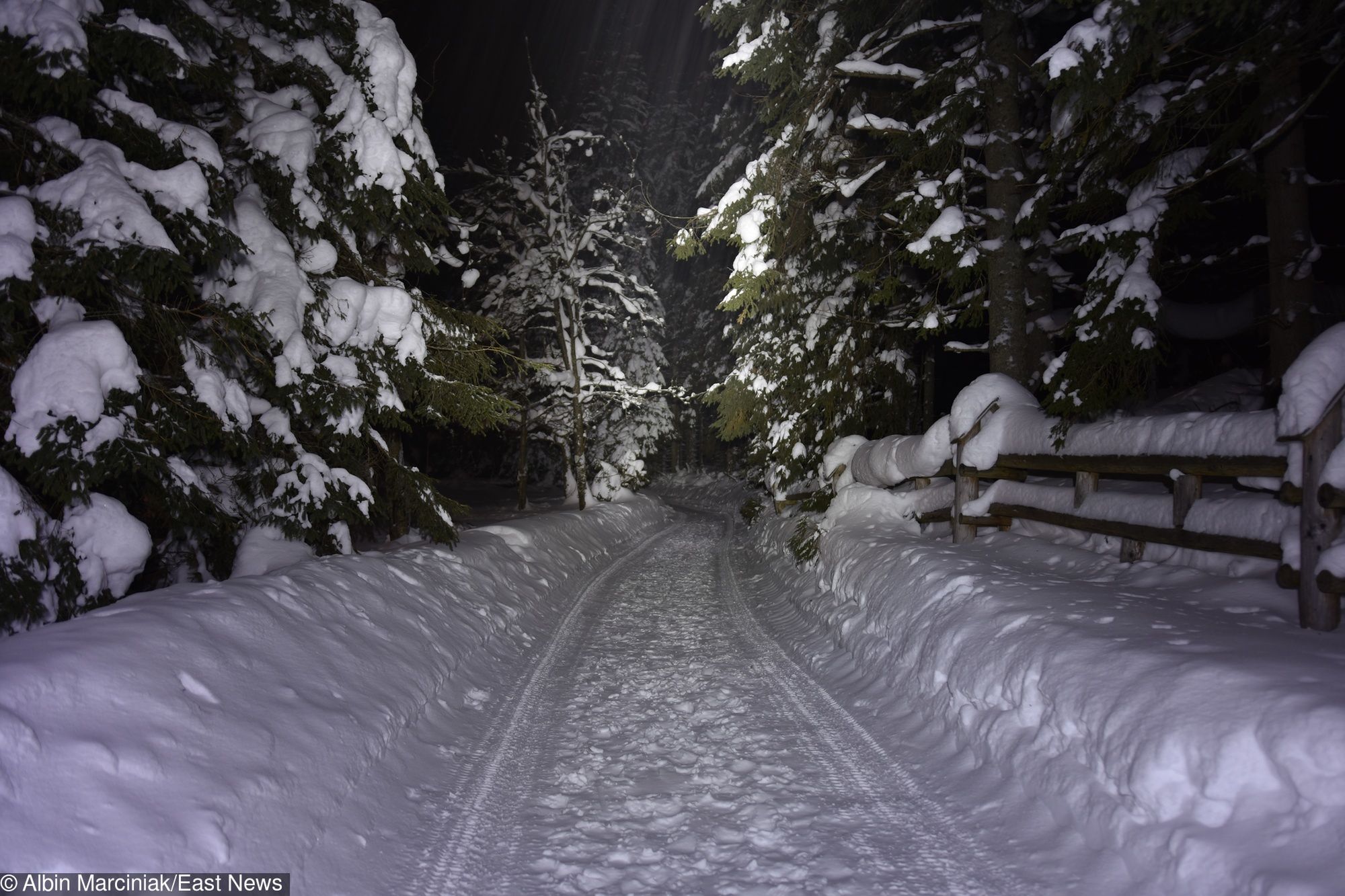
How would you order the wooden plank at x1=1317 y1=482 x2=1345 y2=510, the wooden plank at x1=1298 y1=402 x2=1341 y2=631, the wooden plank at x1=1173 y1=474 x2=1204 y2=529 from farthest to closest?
1. the wooden plank at x1=1173 y1=474 x2=1204 y2=529
2. the wooden plank at x1=1298 y1=402 x2=1341 y2=631
3. the wooden plank at x1=1317 y1=482 x2=1345 y2=510

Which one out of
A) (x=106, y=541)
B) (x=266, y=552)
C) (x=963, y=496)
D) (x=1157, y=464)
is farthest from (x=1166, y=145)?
(x=106, y=541)

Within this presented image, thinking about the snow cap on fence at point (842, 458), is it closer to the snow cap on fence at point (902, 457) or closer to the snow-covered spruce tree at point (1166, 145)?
the snow cap on fence at point (902, 457)

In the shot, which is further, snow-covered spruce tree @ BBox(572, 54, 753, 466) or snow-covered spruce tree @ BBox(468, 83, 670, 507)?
snow-covered spruce tree @ BBox(572, 54, 753, 466)

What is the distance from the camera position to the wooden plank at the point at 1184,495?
5.95 m

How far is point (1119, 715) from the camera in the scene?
4176mm

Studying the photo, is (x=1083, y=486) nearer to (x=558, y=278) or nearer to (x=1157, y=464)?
(x=1157, y=464)

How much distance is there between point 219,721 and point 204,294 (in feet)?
18.2

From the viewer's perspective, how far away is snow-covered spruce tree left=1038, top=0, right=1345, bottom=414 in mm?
6438

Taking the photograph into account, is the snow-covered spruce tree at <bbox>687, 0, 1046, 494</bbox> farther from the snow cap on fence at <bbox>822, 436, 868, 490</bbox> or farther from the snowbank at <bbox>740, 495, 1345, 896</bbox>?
the snowbank at <bbox>740, 495, 1345, 896</bbox>

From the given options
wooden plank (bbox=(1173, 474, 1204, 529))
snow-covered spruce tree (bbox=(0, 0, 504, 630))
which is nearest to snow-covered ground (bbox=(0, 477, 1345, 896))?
wooden plank (bbox=(1173, 474, 1204, 529))

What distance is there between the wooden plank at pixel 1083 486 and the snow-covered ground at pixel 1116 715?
0.57m

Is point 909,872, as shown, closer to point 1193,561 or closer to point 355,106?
point 1193,561

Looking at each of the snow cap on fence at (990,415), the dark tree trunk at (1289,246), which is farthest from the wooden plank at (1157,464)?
the dark tree trunk at (1289,246)

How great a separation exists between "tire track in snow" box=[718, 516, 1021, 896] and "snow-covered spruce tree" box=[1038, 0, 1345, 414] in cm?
401
